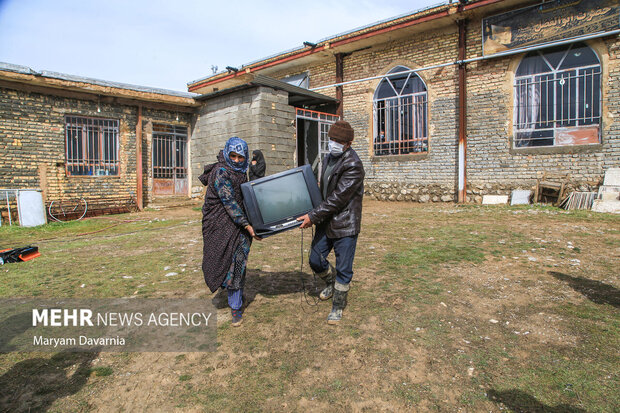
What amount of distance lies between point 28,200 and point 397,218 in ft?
29.8

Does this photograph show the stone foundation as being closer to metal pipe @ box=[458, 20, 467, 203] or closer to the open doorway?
metal pipe @ box=[458, 20, 467, 203]

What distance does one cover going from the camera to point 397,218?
8.55 meters

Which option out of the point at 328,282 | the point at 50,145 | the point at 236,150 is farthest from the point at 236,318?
the point at 50,145

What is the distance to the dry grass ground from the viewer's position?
7.08ft

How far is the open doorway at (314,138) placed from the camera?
1260 cm

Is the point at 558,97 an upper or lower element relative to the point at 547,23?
lower

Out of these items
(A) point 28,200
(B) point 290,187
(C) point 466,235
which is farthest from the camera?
(A) point 28,200

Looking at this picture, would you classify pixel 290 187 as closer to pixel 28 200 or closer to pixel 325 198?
pixel 325 198

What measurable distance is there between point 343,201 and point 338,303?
87 cm

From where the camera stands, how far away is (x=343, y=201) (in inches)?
120

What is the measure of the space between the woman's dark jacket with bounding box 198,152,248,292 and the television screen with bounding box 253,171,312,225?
0.21m

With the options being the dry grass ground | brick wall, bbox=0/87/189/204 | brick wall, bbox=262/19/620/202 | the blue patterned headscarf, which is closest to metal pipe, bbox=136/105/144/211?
brick wall, bbox=0/87/189/204

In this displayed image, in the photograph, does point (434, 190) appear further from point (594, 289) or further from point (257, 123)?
point (594, 289)

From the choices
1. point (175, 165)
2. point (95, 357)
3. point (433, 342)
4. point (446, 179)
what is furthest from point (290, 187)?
point (175, 165)
